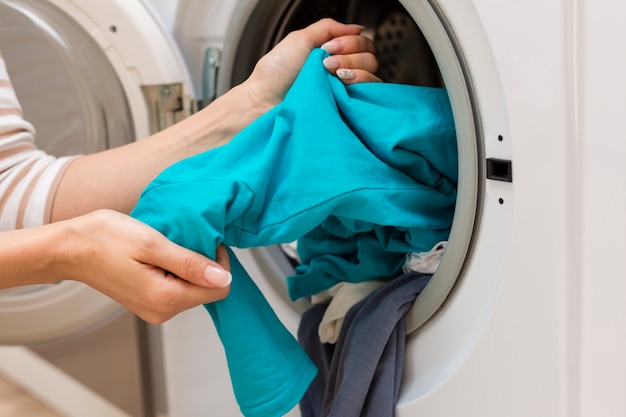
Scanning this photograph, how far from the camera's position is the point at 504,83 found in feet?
1.63

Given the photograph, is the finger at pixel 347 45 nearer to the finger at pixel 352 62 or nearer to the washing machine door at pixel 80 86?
the finger at pixel 352 62

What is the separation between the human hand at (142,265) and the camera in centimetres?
55

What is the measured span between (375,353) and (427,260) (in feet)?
0.33

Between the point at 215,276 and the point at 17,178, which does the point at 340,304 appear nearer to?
the point at 215,276

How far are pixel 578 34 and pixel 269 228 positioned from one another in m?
0.28

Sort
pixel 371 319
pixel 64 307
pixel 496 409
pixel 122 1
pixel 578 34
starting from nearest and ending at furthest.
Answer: pixel 578 34
pixel 496 409
pixel 371 319
pixel 122 1
pixel 64 307

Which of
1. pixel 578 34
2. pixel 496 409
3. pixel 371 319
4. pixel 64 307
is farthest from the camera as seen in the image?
pixel 64 307

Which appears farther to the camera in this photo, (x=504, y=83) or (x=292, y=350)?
(x=292, y=350)

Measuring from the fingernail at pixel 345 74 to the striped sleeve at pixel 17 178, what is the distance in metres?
0.33

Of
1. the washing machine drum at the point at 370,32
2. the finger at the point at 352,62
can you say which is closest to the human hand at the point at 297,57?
the finger at the point at 352,62

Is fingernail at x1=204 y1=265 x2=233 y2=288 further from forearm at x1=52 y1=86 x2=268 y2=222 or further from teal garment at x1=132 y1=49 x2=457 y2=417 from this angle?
forearm at x1=52 y1=86 x2=268 y2=222

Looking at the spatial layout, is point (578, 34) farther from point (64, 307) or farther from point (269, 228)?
point (64, 307)

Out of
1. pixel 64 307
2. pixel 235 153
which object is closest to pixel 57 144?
pixel 64 307

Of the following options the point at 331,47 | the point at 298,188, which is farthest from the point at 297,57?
the point at 298,188
